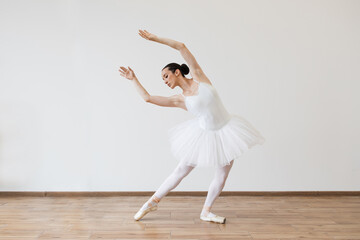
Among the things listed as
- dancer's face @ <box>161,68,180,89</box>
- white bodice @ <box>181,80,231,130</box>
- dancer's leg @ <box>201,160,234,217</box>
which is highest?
dancer's face @ <box>161,68,180,89</box>

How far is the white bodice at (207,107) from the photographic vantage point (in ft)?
8.20

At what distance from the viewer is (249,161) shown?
3.63 metres

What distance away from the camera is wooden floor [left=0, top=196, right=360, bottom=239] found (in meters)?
2.34

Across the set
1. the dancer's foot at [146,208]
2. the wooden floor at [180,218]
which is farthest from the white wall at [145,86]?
the dancer's foot at [146,208]

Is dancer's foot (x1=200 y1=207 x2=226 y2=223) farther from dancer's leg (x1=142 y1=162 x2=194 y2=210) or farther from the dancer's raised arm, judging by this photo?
the dancer's raised arm

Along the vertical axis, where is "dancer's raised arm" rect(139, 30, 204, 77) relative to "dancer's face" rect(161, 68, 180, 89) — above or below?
above

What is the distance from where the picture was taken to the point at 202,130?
103 inches

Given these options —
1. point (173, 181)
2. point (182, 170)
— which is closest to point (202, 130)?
point (182, 170)

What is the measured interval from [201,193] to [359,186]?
64.8 inches

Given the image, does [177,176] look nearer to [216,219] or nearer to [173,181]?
[173,181]

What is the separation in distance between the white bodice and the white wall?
105cm

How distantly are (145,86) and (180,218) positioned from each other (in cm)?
145

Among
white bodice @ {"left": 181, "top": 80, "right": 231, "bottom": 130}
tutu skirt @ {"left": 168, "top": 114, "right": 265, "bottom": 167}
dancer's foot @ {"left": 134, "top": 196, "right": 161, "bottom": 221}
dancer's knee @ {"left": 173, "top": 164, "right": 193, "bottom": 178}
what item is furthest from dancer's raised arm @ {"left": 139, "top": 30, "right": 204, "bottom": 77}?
dancer's foot @ {"left": 134, "top": 196, "right": 161, "bottom": 221}

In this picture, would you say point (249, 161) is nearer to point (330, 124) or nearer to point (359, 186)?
point (330, 124)
